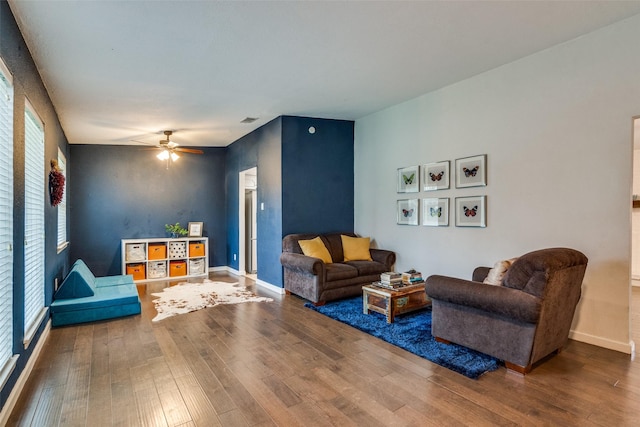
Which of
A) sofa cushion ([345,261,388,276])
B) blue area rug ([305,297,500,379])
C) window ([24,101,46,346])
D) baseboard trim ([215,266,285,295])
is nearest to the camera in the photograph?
blue area rug ([305,297,500,379])

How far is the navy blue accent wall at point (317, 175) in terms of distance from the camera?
17.7 ft

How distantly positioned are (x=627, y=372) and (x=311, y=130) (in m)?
4.58

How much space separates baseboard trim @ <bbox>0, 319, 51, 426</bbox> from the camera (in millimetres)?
2092

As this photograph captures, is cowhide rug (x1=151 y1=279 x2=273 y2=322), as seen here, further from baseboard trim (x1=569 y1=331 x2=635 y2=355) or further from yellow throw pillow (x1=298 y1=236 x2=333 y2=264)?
baseboard trim (x1=569 y1=331 x2=635 y2=355)

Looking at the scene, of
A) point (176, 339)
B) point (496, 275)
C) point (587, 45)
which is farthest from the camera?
point (176, 339)

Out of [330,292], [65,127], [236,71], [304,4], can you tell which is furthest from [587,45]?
[65,127]

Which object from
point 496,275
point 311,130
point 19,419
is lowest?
point 19,419

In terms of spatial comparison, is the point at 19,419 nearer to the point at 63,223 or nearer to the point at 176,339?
the point at 176,339

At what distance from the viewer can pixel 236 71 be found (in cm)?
364

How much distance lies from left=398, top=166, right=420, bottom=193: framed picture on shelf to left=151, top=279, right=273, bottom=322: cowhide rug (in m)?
2.48

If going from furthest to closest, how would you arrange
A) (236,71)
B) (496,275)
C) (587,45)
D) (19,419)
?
(236,71) → (587,45) → (496,275) → (19,419)

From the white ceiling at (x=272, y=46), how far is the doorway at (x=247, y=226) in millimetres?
2227

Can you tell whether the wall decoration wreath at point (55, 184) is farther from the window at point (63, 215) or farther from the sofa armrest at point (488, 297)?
the sofa armrest at point (488, 297)

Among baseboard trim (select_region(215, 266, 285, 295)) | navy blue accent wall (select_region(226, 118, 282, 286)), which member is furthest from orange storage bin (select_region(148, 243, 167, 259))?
navy blue accent wall (select_region(226, 118, 282, 286))
